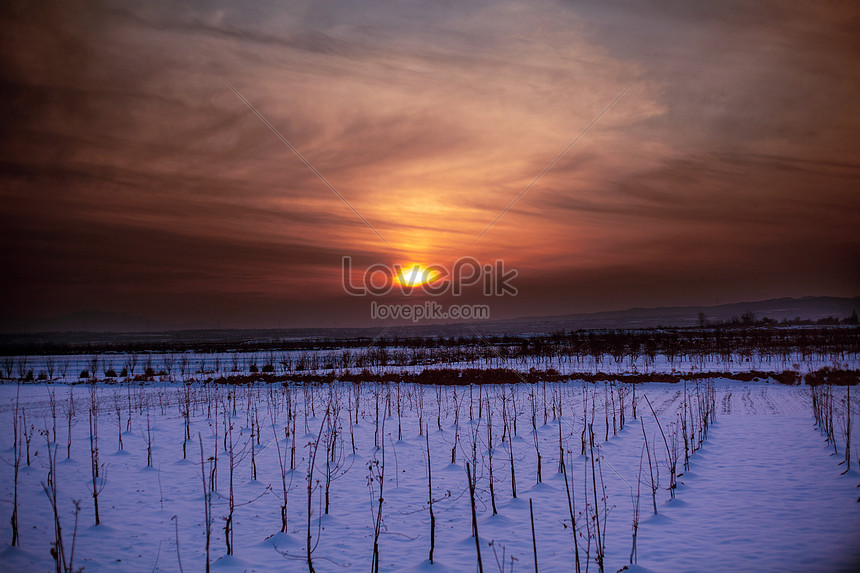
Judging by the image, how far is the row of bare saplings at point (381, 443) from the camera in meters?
6.03

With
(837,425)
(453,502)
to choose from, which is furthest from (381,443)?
(837,425)

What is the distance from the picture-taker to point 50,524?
6461 millimetres

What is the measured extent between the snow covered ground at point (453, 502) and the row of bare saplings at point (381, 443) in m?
0.09

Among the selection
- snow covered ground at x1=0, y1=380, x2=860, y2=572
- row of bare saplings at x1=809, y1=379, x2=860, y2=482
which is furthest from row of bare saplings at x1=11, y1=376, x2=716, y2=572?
row of bare saplings at x1=809, y1=379, x2=860, y2=482

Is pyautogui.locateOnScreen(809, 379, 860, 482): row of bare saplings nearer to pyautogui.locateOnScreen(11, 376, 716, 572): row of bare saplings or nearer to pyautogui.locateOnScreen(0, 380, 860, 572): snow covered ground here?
pyautogui.locateOnScreen(0, 380, 860, 572): snow covered ground

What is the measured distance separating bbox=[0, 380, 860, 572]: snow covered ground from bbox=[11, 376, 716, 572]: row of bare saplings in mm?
92

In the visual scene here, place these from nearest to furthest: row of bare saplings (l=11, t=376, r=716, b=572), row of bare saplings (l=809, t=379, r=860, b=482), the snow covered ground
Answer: the snow covered ground, row of bare saplings (l=11, t=376, r=716, b=572), row of bare saplings (l=809, t=379, r=860, b=482)

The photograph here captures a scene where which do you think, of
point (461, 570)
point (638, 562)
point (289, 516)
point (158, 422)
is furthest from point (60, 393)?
point (638, 562)

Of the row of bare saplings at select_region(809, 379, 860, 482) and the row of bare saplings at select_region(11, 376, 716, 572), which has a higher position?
the row of bare saplings at select_region(809, 379, 860, 482)

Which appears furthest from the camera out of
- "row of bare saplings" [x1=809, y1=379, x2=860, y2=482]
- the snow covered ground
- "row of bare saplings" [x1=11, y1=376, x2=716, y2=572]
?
"row of bare saplings" [x1=809, y1=379, x2=860, y2=482]

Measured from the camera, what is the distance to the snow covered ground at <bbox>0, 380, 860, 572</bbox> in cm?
560

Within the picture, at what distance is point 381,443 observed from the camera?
1126cm

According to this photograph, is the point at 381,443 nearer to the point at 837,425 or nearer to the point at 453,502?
the point at 453,502

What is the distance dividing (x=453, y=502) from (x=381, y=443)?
402 centimetres
